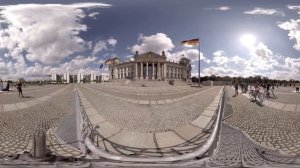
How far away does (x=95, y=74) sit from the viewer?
7.72 feet

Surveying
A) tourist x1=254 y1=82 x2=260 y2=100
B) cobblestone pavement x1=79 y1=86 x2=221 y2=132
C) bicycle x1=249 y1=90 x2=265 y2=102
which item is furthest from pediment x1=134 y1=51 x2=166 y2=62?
bicycle x1=249 y1=90 x2=265 y2=102

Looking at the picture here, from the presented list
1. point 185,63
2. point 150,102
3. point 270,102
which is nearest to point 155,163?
point 150,102

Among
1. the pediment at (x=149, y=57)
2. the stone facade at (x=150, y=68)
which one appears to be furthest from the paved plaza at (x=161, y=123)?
the pediment at (x=149, y=57)

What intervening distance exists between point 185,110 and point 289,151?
4.46ft

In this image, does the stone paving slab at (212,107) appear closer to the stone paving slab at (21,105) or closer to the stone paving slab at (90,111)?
the stone paving slab at (90,111)

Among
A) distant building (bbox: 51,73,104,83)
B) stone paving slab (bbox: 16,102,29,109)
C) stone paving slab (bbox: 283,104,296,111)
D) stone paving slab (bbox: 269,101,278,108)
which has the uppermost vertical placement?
distant building (bbox: 51,73,104,83)

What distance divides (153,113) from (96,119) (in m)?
0.87

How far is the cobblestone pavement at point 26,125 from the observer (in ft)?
8.01

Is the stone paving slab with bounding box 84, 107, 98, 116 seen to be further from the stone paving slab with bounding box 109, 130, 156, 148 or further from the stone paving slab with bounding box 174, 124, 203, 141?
the stone paving slab with bounding box 174, 124, 203, 141

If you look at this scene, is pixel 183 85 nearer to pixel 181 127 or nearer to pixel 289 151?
pixel 181 127

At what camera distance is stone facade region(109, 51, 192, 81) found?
7.44 ft

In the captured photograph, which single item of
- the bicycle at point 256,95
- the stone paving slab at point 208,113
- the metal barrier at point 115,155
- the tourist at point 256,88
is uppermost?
the tourist at point 256,88

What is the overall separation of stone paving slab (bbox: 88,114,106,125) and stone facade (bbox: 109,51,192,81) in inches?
25.5

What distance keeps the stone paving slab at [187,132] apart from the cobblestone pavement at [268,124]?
1.45 feet
